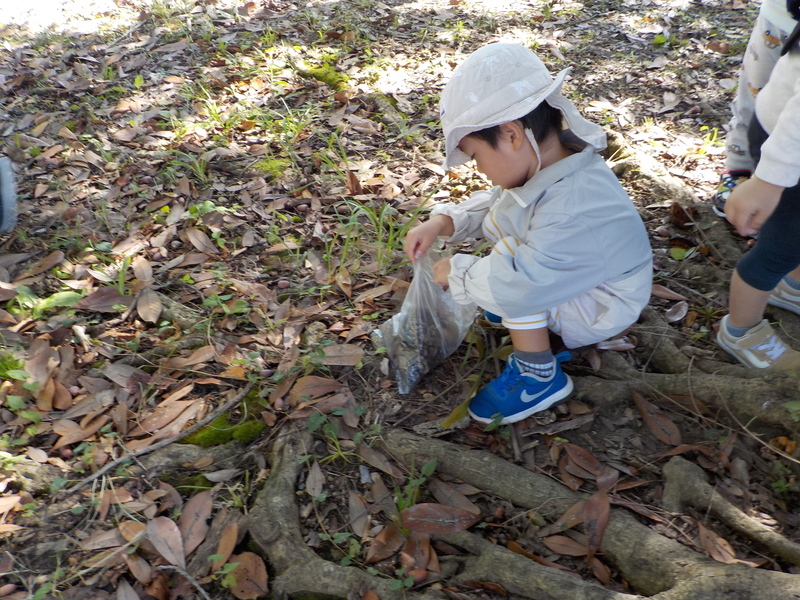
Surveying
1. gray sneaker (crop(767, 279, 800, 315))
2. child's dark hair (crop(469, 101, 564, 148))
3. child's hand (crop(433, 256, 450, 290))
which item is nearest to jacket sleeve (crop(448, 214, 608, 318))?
child's hand (crop(433, 256, 450, 290))

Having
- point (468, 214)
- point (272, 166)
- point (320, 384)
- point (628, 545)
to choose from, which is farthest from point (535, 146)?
point (272, 166)

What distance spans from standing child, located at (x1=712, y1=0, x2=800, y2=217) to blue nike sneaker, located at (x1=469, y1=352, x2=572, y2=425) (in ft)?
4.03

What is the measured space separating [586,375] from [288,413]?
1175 millimetres

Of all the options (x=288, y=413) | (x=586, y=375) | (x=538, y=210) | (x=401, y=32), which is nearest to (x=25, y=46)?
(x=401, y=32)

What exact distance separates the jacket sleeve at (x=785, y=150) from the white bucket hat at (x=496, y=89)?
2.04ft

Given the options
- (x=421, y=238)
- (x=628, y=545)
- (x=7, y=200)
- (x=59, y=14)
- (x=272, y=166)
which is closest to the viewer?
(x=628, y=545)

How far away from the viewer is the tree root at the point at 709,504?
63.4 inches

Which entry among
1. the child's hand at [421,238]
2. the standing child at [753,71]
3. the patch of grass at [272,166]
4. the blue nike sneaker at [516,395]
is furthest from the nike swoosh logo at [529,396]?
the patch of grass at [272,166]

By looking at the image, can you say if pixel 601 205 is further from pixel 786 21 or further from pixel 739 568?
pixel 739 568

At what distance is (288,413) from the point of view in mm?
2113

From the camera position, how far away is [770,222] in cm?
192

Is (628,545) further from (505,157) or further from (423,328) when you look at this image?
(505,157)

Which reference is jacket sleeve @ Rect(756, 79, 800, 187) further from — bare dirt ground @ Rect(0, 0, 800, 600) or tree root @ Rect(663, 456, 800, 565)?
tree root @ Rect(663, 456, 800, 565)

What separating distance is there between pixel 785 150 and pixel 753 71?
0.86 metres
